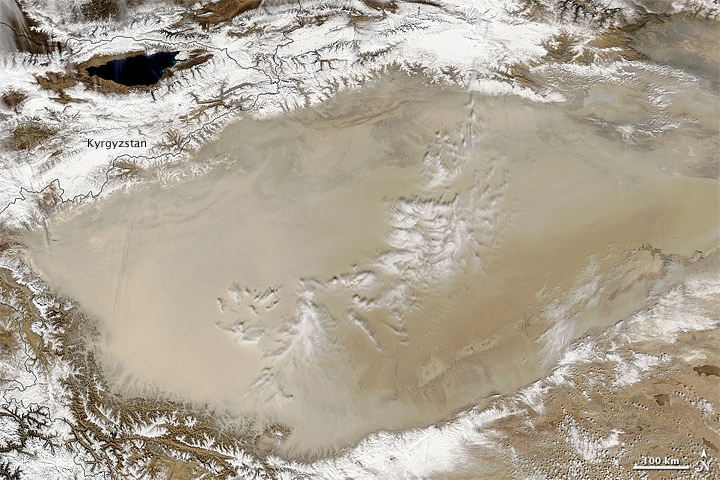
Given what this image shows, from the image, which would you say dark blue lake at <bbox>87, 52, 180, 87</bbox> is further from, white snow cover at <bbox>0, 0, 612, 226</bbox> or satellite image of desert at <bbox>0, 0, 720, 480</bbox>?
satellite image of desert at <bbox>0, 0, 720, 480</bbox>

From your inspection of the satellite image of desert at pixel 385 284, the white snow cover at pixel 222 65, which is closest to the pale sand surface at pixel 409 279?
the satellite image of desert at pixel 385 284

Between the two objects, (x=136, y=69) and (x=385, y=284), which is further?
(x=136, y=69)

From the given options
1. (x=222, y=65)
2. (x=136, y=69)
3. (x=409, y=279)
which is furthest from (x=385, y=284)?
(x=136, y=69)

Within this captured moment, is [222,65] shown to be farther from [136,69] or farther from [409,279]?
[409,279]

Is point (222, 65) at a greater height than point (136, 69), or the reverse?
point (222, 65)

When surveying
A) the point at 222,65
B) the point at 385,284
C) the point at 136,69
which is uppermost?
the point at 222,65

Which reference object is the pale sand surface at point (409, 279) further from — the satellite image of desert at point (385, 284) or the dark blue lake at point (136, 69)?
the dark blue lake at point (136, 69)
